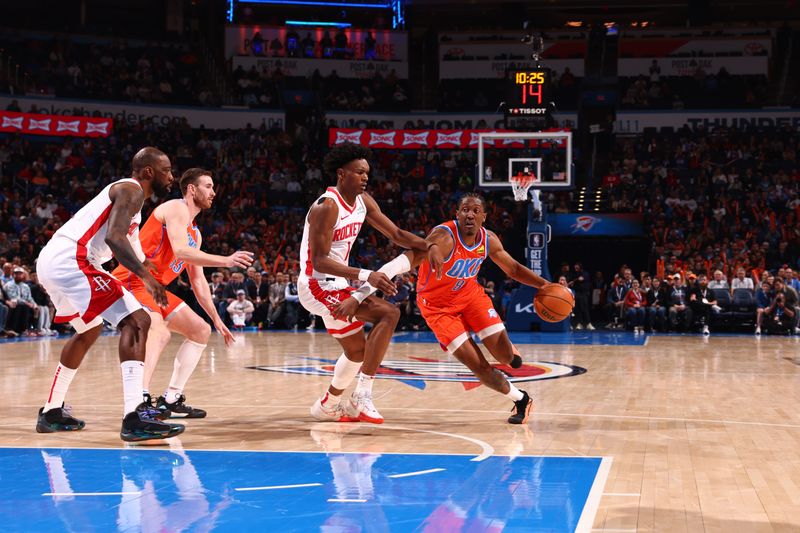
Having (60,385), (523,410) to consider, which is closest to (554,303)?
(523,410)

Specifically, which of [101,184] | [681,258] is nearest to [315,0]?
[101,184]

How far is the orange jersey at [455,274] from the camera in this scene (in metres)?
7.20

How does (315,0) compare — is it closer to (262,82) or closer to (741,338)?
(262,82)

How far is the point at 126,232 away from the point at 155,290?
1.56ft

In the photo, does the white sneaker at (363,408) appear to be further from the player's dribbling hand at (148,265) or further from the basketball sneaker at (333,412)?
the player's dribbling hand at (148,265)

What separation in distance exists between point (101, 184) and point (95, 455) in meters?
21.1

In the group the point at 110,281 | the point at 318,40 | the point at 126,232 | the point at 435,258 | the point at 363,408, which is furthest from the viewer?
the point at 318,40

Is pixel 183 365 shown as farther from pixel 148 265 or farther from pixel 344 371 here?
pixel 344 371

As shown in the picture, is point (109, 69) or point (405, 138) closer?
point (405, 138)

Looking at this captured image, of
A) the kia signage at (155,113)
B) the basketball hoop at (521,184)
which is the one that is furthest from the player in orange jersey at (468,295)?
the kia signage at (155,113)

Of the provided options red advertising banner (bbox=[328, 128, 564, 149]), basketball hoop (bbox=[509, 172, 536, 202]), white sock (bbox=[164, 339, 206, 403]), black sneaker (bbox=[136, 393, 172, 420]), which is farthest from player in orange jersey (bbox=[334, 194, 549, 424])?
red advertising banner (bbox=[328, 128, 564, 149])

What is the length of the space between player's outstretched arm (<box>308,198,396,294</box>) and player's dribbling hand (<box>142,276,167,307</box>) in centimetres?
116

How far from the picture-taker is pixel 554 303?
7.27m

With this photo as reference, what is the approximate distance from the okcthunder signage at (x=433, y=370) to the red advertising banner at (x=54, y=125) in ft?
54.9
